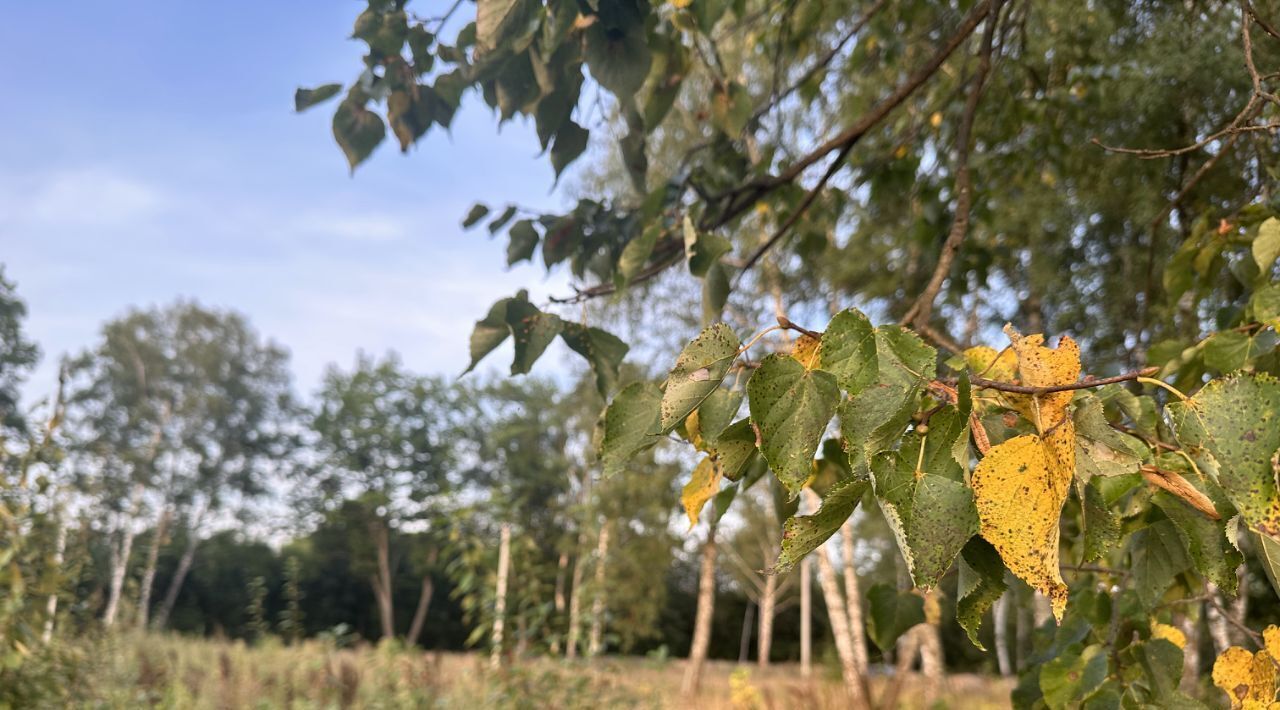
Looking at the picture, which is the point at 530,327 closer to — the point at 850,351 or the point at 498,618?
the point at 850,351

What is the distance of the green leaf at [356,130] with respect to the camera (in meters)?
1.26

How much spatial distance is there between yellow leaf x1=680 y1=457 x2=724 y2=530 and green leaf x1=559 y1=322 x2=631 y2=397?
34 centimetres

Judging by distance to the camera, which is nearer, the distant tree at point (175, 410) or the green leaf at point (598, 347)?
the green leaf at point (598, 347)

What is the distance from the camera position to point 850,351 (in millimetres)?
522

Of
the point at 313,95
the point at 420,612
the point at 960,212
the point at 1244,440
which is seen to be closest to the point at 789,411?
the point at 1244,440

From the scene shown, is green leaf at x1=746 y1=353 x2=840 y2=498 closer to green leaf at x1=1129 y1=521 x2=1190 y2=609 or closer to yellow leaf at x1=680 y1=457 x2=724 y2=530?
yellow leaf at x1=680 y1=457 x2=724 y2=530

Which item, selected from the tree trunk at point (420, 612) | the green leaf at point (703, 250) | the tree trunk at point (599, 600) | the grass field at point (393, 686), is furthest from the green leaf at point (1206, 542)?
the tree trunk at point (420, 612)

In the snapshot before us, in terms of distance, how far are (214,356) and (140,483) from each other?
3196mm

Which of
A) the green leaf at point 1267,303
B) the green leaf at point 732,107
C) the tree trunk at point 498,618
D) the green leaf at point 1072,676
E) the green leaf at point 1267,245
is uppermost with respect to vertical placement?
the green leaf at point 732,107

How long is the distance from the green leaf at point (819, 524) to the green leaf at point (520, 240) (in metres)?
0.90

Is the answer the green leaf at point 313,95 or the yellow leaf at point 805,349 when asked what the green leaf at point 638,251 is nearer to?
the yellow leaf at point 805,349

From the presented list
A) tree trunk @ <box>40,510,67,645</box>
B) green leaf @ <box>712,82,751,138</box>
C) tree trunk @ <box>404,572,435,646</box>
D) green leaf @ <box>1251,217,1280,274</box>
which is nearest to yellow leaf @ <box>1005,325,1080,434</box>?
green leaf @ <box>1251,217,1280,274</box>

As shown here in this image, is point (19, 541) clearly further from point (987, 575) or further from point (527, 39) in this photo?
point (987, 575)

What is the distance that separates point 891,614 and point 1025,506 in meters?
0.55
